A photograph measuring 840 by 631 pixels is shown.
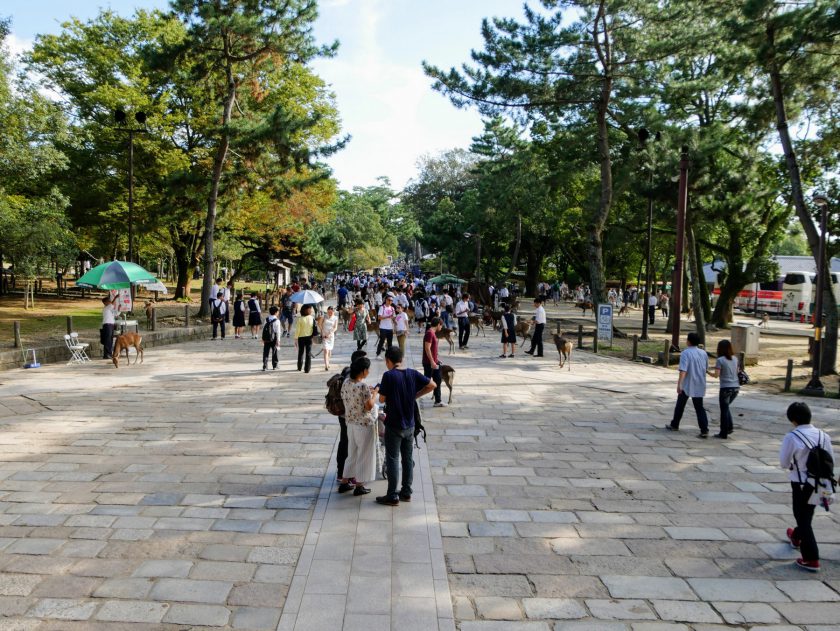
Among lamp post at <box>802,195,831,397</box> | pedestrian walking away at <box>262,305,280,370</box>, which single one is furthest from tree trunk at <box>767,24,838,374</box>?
pedestrian walking away at <box>262,305,280,370</box>

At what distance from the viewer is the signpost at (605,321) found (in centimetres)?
1977

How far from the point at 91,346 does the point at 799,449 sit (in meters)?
16.7

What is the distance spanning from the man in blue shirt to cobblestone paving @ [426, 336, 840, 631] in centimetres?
54

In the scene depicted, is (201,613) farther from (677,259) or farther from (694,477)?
(677,259)

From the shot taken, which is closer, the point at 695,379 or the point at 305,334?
the point at 695,379

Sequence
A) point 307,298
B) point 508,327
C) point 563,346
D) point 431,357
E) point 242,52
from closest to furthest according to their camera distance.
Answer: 1. point 431,357
2. point 307,298
3. point 563,346
4. point 508,327
5. point 242,52

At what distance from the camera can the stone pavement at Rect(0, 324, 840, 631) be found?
4430 millimetres

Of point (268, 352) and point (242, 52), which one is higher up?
point (242, 52)

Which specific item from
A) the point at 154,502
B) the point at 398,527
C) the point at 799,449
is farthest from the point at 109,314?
the point at 799,449

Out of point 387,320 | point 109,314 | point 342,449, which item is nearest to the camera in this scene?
point 342,449

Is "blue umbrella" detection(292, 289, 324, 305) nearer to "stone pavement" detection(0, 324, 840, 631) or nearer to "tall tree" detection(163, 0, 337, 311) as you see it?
"stone pavement" detection(0, 324, 840, 631)

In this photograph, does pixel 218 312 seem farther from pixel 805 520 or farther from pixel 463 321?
pixel 805 520

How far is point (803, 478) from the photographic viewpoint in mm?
5238

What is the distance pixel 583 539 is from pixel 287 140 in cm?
2100
